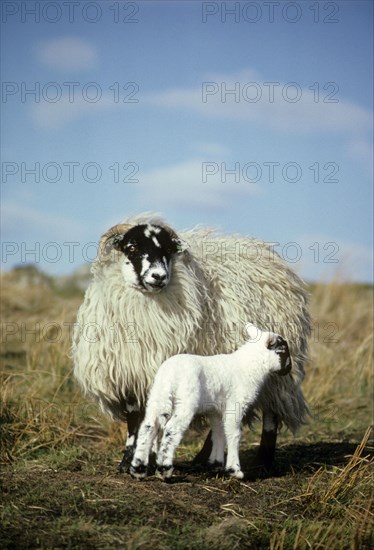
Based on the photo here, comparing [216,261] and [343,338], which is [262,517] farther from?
[343,338]

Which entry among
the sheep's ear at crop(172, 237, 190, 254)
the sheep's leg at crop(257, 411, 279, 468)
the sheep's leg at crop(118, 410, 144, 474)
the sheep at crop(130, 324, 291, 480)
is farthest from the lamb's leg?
the sheep's leg at crop(257, 411, 279, 468)

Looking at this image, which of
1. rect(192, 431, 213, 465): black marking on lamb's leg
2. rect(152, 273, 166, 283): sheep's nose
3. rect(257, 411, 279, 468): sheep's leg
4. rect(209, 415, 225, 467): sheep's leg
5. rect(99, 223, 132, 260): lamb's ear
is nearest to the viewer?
rect(152, 273, 166, 283): sheep's nose

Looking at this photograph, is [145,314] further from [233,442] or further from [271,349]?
[233,442]

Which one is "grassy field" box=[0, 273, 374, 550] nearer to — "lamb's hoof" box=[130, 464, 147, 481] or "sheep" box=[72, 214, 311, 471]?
"lamb's hoof" box=[130, 464, 147, 481]

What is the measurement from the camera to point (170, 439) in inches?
224

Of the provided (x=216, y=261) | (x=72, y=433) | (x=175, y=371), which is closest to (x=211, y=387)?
(x=175, y=371)

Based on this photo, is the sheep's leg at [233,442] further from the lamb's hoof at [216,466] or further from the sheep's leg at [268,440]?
the sheep's leg at [268,440]

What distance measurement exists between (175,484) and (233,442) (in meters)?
0.56

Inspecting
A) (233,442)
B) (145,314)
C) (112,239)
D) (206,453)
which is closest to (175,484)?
(233,442)

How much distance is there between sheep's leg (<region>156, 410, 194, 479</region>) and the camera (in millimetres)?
5684

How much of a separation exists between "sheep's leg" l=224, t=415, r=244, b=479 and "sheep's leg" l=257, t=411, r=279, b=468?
0.95 meters

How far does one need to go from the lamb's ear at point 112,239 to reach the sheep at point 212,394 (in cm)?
109

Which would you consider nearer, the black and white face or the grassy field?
the grassy field

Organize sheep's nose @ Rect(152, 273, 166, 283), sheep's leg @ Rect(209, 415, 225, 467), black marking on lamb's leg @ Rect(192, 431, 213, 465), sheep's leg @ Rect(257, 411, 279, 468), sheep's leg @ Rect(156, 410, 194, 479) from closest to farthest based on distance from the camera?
1. sheep's leg @ Rect(156, 410, 194, 479)
2. sheep's nose @ Rect(152, 273, 166, 283)
3. sheep's leg @ Rect(209, 415, 225, 467)
4. black marking on lamb's leg @ Rect(192, 431, 213, 465)
5. sheep's leg @ Rect(257, 411, 279, 468)
